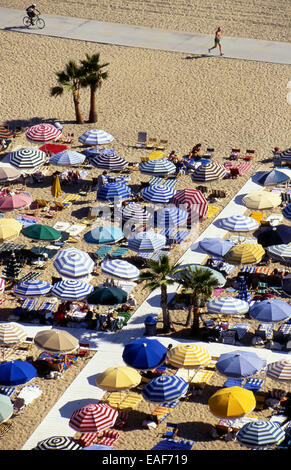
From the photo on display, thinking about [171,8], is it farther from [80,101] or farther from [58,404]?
[58,404]

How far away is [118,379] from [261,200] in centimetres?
1371

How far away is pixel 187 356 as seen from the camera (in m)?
29.9

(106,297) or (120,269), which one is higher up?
(120,269)

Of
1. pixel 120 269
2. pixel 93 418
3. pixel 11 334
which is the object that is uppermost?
pixel 120 269

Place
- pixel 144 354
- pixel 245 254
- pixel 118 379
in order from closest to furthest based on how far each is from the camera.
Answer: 1. pixel 118 379
2. pixel 144 354
3. pixel 245 254

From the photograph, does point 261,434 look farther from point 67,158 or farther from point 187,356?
point 67,158

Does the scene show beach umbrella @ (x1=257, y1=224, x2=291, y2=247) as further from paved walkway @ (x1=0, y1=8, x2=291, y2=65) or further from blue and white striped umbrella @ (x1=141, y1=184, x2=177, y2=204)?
paved walkway @ (x1=0, y1=8, x2=291, y2=65)

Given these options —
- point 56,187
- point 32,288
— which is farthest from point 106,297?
point 56,187

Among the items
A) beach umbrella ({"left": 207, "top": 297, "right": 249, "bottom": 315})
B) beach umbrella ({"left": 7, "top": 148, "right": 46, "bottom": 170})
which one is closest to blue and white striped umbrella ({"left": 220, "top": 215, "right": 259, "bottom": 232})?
beach umbrella ({"left": 207, "top": 297, "right": 249, "bottom": 315})

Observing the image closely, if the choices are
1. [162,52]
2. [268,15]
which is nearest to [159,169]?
[162,52]

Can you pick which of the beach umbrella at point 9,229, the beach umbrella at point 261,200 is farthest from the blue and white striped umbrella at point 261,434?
the beach umbrella at point 261,200

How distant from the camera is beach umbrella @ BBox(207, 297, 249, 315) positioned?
32.4m

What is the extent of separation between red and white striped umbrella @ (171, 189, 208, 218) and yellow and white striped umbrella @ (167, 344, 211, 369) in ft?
34.9

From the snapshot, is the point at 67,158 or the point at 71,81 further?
the point at 71,81
